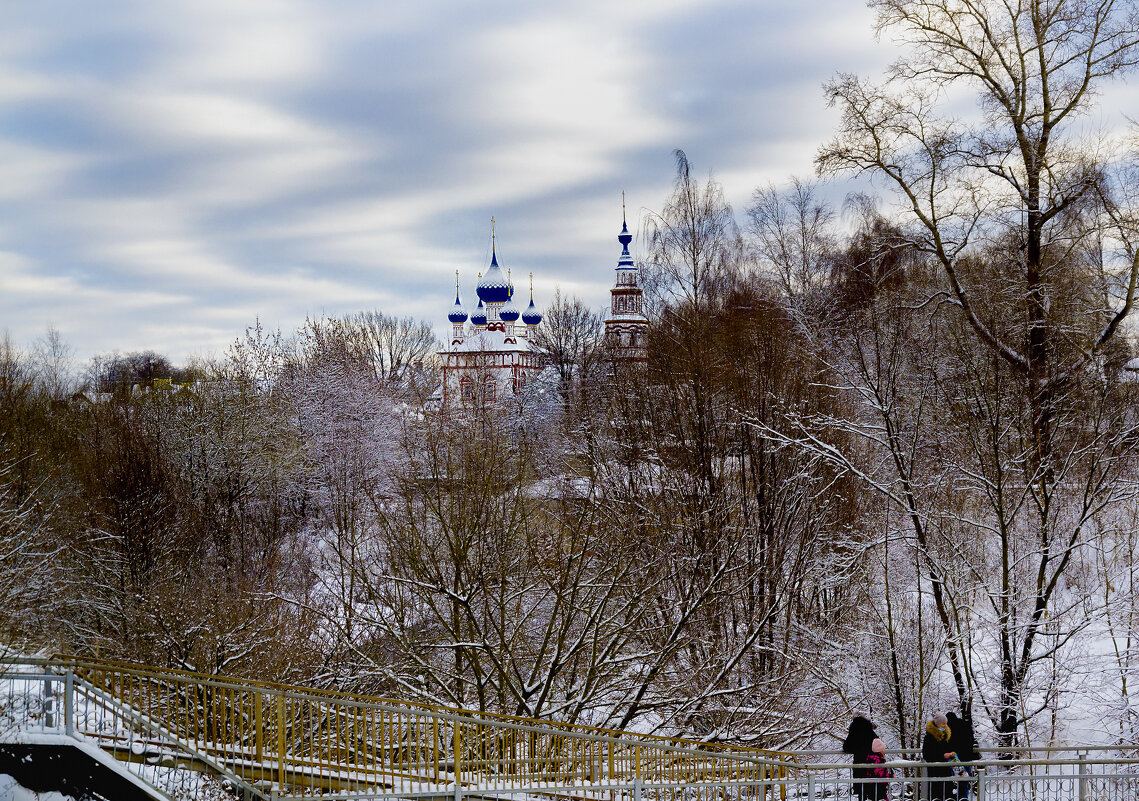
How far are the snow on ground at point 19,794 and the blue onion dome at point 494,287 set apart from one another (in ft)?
240

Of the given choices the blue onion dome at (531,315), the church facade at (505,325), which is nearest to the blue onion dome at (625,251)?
the church facade at (505,325)

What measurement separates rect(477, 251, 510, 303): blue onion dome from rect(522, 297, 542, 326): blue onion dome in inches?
253

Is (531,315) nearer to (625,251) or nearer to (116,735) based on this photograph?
(625,251)

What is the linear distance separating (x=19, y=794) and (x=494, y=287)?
241 feet

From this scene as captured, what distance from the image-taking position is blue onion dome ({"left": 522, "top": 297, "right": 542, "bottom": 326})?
8819cm

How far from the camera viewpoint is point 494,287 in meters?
81.5

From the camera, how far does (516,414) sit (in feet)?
174

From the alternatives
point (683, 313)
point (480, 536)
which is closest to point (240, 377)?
point (683, 313)

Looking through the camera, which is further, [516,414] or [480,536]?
[516,414]

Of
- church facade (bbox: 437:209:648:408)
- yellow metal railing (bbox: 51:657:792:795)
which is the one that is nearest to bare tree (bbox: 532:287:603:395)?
church facade (bbox: 437:209:648:408)

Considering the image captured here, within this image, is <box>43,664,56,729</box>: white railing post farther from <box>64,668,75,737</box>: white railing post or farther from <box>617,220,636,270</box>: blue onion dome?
<box>617,220,636,270</box>: blue onion dome

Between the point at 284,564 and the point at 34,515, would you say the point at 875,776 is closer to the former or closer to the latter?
the point at 284,564

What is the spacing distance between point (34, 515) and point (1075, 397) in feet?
87.9

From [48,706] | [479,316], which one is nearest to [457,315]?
[479,316]
